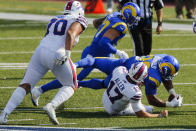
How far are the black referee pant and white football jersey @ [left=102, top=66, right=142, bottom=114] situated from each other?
2.21 m

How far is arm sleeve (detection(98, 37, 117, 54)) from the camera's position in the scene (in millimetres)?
8773

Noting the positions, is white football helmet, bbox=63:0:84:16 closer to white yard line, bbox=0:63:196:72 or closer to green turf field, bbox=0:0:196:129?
green turf field, bbox=0:0:196:129

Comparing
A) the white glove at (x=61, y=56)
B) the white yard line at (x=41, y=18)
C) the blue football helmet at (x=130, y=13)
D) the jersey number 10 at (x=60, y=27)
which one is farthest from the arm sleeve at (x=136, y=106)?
the white yard line at (x=41, y=18)

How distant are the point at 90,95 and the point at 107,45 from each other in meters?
0.85

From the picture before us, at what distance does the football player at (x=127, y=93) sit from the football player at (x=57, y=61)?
55cm

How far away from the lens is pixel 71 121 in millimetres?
7352

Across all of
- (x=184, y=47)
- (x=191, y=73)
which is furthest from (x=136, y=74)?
(x=184, y=47)

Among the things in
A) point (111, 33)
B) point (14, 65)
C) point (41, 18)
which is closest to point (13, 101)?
point (111, 33)

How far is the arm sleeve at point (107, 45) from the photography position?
345 inches

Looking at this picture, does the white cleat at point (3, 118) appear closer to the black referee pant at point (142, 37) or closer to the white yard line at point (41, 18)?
the black referee pant at point (142, 37)

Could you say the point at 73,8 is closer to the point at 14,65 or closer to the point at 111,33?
the point at 111,33

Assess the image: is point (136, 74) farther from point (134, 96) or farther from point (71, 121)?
point (71, 121)

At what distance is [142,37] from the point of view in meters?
10.0

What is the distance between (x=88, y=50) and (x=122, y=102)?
5.91 ft
